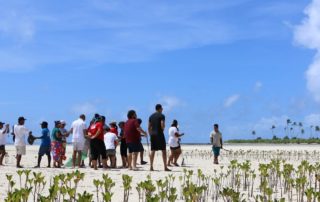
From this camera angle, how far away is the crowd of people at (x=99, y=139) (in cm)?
1309

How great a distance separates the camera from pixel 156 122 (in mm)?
13047

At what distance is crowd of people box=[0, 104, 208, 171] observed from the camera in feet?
42.9

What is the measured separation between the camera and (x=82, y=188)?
30.0 feet

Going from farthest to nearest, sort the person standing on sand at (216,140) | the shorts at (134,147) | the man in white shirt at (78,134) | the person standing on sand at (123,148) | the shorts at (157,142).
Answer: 1. the person standing on sand at (216,140)
2. the person standing on sand at (123,148)
3. the man in white shirt at (78,134)
4. the shorts at (134,147)
5. the shorts at (157,142)

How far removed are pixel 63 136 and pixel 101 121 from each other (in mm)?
1899

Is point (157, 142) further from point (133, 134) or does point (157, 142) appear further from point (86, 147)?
point (86, 147)

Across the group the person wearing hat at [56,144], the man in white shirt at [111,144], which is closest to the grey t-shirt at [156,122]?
the man in white shirt at [111,144]

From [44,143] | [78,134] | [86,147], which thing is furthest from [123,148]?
[44,143]

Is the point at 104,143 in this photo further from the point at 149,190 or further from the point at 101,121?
A: the point at 149,190

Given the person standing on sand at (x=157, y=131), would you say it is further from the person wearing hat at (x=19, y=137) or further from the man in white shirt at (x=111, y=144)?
the person wearing hat at (x=19, y=137)

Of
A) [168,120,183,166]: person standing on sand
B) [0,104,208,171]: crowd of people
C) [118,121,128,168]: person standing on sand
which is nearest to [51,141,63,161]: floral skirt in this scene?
[0,104,208,171]: crowd of people

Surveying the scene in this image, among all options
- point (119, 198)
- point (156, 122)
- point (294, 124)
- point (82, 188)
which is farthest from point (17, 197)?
point (294, 124)

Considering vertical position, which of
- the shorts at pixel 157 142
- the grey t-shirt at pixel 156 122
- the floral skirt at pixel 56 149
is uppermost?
the grey t-shirt at pixel 156 122

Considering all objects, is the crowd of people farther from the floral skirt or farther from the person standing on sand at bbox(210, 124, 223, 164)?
the person standing on sand at bbox(210, 124, 223, 164)
